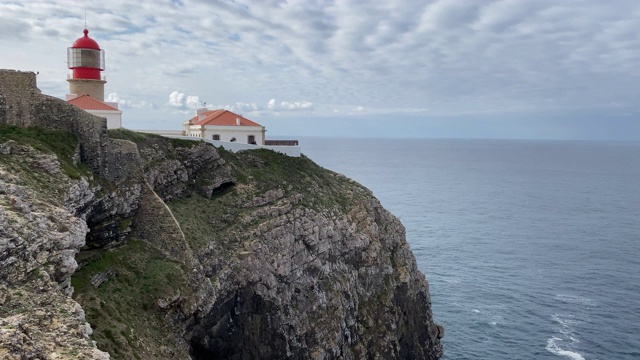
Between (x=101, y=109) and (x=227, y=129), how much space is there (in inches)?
530

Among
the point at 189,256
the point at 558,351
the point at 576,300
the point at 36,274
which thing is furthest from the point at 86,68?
the point at 576,300

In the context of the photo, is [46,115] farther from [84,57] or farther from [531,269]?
[531,269]

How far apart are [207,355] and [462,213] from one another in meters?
90.1

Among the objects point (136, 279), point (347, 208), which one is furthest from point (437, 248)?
point (136, 279)

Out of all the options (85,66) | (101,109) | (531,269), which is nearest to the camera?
(101,109)

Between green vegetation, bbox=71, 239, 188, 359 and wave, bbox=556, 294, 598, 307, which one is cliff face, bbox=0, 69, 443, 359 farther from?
wave, bbox=556, 294, 598, 307

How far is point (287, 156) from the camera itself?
169 feet

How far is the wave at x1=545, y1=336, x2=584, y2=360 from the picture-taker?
47938mm

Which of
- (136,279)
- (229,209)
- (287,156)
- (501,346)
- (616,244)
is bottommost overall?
(501,346)

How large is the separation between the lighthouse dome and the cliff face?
13237 millimetres

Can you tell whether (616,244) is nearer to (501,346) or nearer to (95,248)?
(501,346)

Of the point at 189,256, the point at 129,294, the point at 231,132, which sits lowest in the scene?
the point at 129,294

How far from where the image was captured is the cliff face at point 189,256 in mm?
19094

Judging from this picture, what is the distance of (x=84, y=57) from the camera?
153ft
